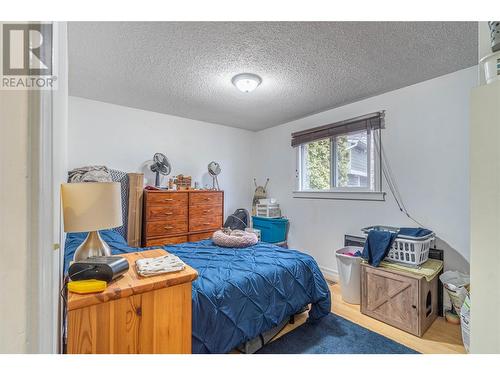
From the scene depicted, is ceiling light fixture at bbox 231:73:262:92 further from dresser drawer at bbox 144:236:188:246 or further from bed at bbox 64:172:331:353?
dresser drawer at bbox 144:236:188:246

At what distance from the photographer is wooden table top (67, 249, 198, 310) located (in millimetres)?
714

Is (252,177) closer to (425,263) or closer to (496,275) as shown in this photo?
(425,263)

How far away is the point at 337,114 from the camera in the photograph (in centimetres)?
316

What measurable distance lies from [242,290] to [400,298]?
56.4 inches

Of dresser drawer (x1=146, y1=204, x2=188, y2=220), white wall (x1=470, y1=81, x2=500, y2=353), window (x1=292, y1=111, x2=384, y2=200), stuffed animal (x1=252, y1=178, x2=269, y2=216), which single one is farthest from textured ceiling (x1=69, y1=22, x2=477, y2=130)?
stuffed animal (x1=252, y1=178, x2=269, y2=216)

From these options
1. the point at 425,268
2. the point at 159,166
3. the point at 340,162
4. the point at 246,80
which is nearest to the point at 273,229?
the point at 340,162

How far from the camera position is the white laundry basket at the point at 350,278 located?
248 cm

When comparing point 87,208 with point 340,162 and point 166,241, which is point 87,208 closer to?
point 166,241

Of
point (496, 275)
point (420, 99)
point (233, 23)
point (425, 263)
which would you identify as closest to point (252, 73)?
point (233, 23)

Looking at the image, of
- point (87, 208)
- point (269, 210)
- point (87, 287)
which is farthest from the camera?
point (269, 210)

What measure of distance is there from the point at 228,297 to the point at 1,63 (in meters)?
1.48

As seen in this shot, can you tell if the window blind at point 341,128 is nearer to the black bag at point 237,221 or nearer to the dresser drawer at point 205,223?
the black bag at point 237,221

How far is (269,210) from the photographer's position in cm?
387

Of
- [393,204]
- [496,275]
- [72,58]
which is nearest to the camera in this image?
[496,275]
